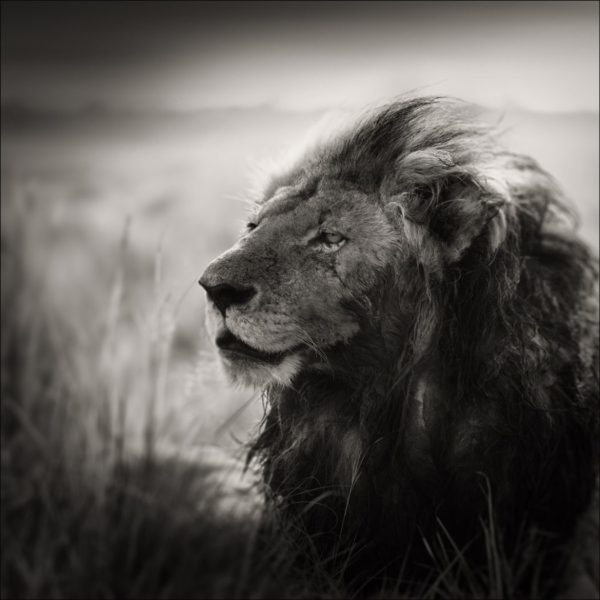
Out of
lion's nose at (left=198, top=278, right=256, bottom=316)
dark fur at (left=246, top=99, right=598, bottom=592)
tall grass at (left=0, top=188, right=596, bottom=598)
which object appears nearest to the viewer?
tall grass at (left=0, top=188, right=596, bottom=598)

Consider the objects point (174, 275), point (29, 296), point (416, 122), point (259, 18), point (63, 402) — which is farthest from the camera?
point (174, 275)

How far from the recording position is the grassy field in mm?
1896

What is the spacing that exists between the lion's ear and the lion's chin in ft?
1.68

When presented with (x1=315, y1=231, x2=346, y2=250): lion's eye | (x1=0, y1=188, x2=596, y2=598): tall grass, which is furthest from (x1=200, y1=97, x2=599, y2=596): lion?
(x1=0, y1=188, x2=596, y2=598): tall grass

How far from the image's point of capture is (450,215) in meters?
2.28

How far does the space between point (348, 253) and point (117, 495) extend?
37.0 inches

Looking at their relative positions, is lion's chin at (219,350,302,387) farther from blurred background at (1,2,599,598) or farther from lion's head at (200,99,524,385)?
blurred background at (1,2,599,598)

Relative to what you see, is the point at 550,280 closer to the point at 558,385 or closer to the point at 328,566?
the point at 558,385

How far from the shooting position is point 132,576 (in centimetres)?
188

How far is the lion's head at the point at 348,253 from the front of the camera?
2197 mm

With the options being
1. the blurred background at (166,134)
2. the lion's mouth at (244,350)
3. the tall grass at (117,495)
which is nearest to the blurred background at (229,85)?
the blurred background at (166,134)

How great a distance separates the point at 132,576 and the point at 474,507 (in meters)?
1.01

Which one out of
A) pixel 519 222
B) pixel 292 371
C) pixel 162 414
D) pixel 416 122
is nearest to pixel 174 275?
pixel 162 414

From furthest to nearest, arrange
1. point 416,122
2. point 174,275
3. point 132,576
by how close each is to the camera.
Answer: point 174,275 < point 416,122 < point 132,576
